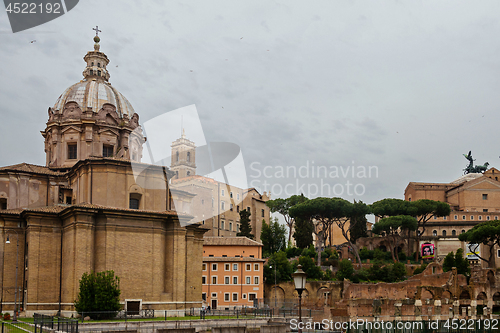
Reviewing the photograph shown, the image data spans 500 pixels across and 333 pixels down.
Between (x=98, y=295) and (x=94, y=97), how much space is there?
21313 millimetres

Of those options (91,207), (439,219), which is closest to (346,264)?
(439,219)

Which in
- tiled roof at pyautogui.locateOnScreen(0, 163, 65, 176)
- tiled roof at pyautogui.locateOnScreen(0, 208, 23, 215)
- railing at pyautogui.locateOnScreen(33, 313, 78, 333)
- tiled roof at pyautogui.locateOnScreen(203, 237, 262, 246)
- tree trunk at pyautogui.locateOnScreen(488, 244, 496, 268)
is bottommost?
railing at pyautogui.locateOnScreen(33, 313, 78, 333)

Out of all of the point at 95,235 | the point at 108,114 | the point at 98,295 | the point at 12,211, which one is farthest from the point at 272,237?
the point at 98,295

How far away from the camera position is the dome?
4584cm

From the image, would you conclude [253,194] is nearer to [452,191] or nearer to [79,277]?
[452,191]

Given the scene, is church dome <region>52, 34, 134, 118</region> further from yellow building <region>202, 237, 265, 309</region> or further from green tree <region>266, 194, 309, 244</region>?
green tree <region>266, 194, 309, 244</region>

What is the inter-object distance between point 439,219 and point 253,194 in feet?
100

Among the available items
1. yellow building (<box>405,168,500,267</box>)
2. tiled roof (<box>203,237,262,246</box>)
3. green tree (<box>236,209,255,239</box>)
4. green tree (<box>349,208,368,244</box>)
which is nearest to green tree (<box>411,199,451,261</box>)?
yellow building (<box>405,168,500,267</box>)

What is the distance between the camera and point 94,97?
152 feet

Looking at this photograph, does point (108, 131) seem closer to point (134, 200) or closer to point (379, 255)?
point (134, 200)

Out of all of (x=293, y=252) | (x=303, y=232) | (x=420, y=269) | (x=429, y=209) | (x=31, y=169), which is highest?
(x=31, y=169)

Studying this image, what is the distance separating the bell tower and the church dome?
166 feet

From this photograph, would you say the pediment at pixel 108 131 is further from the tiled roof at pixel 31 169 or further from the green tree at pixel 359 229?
the green tree at pixel 359 229

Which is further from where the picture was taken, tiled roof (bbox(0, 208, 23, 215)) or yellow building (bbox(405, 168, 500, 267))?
yellow building (bbox(405, 168, 500, 267))
